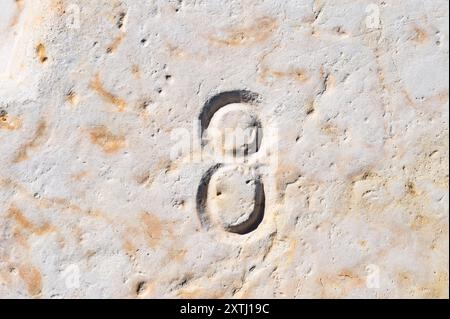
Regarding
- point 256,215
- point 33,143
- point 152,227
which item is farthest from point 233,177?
point 33,143

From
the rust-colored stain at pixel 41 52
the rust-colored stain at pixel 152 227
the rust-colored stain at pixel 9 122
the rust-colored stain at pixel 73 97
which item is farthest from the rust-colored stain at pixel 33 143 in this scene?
the rust-colored stain at pixel 152 227

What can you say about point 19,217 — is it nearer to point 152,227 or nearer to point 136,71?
point 152,227

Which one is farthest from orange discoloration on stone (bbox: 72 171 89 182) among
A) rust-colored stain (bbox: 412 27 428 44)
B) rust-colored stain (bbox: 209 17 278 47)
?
rust-colored stain (bbox: 412 27 428 44)

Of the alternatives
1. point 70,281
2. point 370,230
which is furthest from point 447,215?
point 70,281

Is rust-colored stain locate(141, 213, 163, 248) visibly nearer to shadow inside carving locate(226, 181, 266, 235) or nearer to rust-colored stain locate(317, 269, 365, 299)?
shadow inside carving locate(226, 181, 266, 235)

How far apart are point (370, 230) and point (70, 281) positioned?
2.18m

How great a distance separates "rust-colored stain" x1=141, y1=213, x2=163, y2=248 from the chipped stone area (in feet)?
0.05

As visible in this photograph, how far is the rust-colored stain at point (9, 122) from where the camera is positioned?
3248mm

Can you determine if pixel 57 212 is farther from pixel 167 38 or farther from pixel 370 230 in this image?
pixel 370 230

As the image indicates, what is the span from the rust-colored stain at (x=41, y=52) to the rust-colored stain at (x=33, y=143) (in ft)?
1.49

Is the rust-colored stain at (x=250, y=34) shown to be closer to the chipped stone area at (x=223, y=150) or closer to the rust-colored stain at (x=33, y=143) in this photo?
the chipped stone area at (x=223, y=150)

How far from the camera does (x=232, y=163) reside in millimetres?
3277

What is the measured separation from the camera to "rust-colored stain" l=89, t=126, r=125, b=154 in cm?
325

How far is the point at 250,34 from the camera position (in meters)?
3.28
